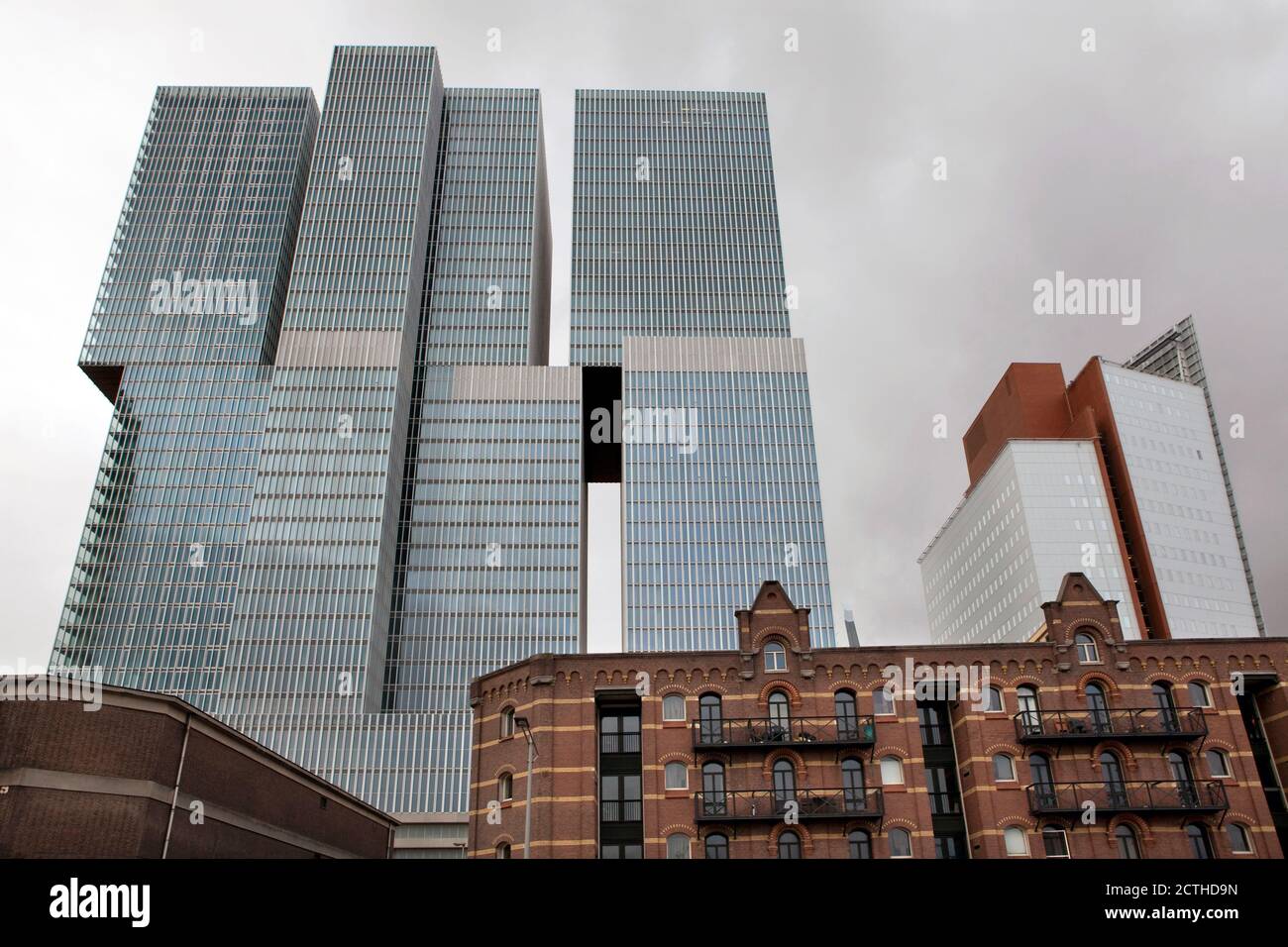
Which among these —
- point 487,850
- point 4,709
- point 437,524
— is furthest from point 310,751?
point 4,709

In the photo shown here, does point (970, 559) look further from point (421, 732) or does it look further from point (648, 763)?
point (648, 763)

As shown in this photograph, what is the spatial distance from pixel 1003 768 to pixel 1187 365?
551 ft

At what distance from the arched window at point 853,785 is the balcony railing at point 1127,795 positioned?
25.4 ft

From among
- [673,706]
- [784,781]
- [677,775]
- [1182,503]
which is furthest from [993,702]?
[1182,503]

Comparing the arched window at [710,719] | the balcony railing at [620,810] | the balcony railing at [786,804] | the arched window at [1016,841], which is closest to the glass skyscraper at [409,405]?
the balcony railing at [620,810]

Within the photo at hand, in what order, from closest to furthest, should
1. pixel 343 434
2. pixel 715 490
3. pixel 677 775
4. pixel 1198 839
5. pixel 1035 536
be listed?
pixel 1198 839
pixel 677 775
pixel 715 490
pixel 343 434
pixel 1035 536

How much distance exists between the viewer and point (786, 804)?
141ft

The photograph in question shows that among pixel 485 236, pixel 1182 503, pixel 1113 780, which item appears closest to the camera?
pixel 1113 780

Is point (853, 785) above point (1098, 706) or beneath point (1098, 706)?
beneath

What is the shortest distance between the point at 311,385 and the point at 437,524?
27748 millimetres

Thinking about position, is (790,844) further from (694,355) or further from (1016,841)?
(694,355)

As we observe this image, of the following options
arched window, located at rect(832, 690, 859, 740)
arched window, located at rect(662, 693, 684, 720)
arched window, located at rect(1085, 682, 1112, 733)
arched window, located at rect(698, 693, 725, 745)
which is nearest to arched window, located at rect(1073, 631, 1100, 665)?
arched window, located at rect(1085, 682, 1112, 733)

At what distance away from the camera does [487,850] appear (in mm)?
42875

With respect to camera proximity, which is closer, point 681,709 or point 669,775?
point 669,775
